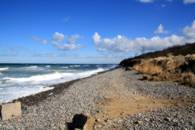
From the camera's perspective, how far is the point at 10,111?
13.6 metres

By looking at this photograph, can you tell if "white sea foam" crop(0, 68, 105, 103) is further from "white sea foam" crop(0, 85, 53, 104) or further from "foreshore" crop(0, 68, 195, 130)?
"foreshore" crop(0, 68, 195, 130)

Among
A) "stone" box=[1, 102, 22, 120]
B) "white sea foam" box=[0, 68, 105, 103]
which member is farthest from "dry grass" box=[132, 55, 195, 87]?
"stone" box=[1, 102, 22, 120]

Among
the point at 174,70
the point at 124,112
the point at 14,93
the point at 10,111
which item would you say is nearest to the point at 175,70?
the point at 174,70

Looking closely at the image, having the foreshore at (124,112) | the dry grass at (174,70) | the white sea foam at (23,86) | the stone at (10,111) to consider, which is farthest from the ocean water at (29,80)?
the dry grass at (174,70)

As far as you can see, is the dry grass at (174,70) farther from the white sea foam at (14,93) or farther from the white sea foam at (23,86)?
the white sea foam at (23,86)

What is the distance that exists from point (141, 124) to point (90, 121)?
1.66 metres

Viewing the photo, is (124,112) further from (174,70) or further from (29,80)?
(29,80)

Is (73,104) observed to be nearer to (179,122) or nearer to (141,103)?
(141,103)

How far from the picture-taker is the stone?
13301 mm

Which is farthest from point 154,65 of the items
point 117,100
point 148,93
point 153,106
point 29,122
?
point 29,122

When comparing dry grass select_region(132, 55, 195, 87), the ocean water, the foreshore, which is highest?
dry grass select_region(132, 55, 195, 87)

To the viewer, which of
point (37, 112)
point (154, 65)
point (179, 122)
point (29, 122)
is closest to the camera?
point (179, 122)

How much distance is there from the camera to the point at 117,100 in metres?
16.2

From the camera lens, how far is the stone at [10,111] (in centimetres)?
1330
